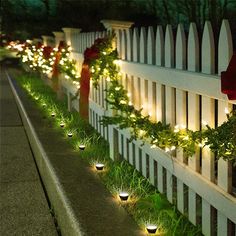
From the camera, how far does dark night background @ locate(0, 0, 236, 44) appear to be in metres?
10.9

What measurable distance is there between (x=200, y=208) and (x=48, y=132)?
293 centimetres

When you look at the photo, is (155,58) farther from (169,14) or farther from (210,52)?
(169,14)

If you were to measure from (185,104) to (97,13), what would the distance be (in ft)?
45.1

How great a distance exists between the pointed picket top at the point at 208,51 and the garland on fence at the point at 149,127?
36cm

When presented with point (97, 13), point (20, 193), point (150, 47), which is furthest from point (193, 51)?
point (97, 13)

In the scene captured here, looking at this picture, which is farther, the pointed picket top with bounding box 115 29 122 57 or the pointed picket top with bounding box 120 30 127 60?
the pointed picket top with bounding box 115 29 122 57

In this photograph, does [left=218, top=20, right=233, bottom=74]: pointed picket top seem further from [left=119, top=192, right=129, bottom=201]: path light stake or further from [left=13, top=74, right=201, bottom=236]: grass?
[left=119, top=192, right=129, bottom=201]: path light stake

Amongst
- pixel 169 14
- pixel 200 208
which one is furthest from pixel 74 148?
pixel 169 14

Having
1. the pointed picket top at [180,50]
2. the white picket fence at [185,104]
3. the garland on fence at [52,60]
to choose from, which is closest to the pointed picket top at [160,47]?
the white picket fence at [185,104]

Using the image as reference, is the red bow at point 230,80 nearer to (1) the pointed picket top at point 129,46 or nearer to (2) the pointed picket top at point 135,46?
(2) the pointed picket top at point 135,46

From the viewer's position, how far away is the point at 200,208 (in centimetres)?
358

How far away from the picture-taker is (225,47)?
299 centimetres

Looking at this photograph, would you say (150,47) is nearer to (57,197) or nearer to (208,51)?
(208,51)

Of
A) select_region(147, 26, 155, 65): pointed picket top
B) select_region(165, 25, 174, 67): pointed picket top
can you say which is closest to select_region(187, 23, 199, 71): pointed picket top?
select_region(165, 25, 174, 67): pointed picket top
